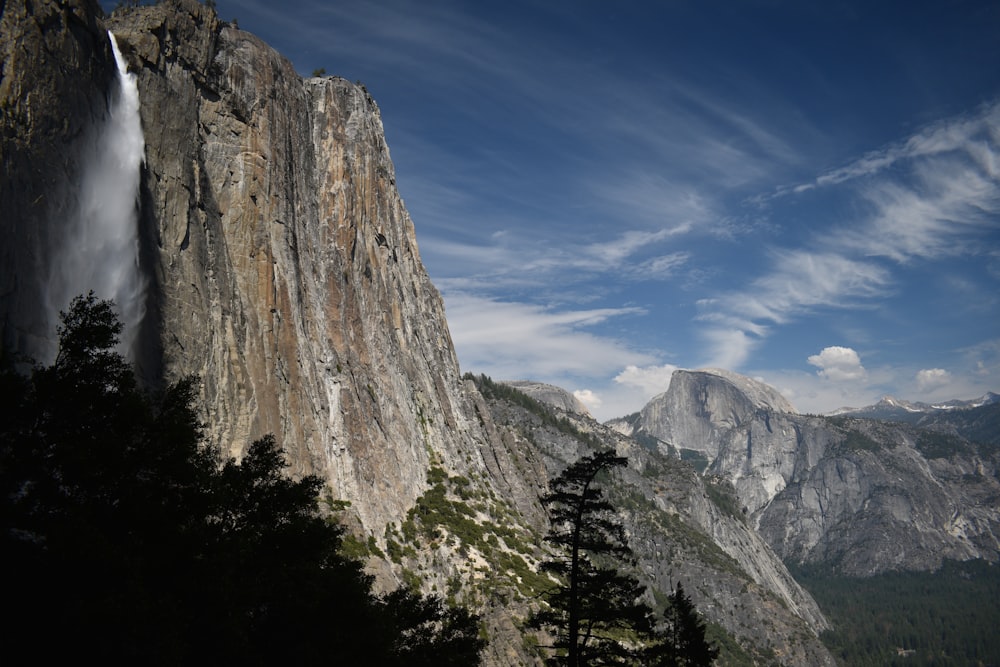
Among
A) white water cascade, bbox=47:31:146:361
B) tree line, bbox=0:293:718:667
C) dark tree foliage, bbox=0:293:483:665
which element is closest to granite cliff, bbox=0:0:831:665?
white water cascade, bbox=47:31:146:361

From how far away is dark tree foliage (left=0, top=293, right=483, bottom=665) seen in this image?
40.3 feet

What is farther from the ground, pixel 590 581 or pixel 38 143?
pixel 38 143

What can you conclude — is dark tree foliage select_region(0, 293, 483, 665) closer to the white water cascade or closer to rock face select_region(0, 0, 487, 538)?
rock face select_region(0, 0, 487, 538)

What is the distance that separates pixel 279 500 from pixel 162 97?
88.2 ft

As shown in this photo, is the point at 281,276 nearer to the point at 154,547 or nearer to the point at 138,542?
the point at 154,547

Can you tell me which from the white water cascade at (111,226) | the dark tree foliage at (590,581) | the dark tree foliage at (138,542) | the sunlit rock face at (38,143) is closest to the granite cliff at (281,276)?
the sunlit rock face at (38,143)

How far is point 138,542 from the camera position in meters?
13.9

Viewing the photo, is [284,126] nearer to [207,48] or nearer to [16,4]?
[207,48]

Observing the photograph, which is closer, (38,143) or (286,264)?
(38,143)

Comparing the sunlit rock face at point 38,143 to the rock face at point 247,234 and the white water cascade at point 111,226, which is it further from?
Result: the white water cascade at point 111,226

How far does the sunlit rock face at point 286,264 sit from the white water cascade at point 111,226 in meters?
1.19

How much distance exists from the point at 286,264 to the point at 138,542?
33.9 metres

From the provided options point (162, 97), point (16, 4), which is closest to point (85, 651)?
point (16, 4)

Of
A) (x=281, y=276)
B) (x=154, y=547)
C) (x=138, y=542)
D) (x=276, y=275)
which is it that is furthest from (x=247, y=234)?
(x=138, y=542)
